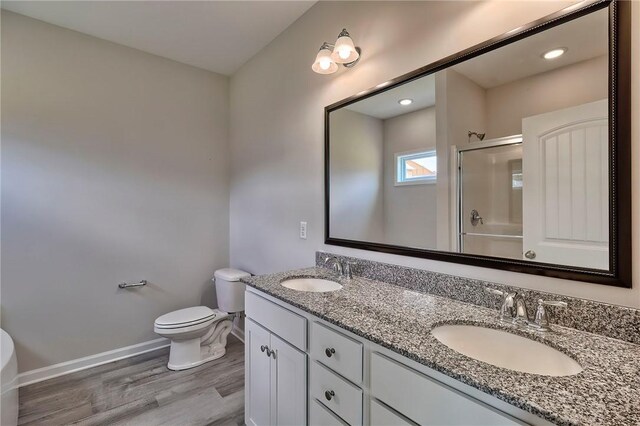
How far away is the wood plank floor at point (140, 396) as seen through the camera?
1798 millimetres

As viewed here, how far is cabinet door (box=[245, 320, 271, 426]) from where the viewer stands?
148 centimetres

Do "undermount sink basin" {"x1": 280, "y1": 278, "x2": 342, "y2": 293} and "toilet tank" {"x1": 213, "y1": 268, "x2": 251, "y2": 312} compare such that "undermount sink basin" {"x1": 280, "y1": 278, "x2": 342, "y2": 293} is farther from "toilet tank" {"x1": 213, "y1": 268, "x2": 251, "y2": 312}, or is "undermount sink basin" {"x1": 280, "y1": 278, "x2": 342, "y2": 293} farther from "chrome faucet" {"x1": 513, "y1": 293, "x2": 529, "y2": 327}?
"toilet tank" {"x1": 213, "y1": 268, "x2": 251, "y2": 312}

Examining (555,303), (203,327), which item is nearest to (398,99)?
(555,303)

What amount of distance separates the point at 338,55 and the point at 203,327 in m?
2.18

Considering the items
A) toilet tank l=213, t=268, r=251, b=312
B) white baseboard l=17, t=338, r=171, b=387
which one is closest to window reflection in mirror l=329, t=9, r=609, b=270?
toilet tank l=213, t=268, r=251, b=312

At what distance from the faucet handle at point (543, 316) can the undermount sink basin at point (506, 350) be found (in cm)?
7

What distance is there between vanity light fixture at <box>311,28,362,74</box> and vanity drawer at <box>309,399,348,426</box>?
167 centimetres

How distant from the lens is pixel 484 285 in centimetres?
116

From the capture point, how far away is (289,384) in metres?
1.31

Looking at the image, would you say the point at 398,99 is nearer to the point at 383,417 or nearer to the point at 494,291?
the point at 494,291

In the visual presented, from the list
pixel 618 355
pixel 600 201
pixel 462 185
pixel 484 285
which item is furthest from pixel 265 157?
pixel 618 355

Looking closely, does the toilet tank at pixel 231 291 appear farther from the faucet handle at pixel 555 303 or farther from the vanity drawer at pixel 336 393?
the faucet handle at pixel 555 303

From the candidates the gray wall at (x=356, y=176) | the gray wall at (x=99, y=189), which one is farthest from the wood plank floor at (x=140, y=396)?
the gray wall at (x=356, y=176)

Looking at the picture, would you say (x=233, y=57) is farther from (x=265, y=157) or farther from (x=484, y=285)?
(x=484, y=285)
